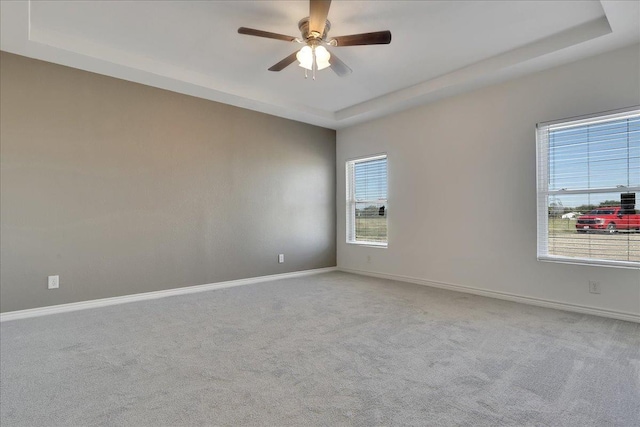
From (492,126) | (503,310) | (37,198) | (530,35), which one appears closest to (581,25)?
(530,35)

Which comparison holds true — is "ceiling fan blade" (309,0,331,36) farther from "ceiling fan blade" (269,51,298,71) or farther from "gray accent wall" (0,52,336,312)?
"gray accent wall" (0,52,336,312)

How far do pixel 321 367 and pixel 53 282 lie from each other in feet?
9.92

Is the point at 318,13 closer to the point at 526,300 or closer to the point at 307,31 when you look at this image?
the point at 307,31

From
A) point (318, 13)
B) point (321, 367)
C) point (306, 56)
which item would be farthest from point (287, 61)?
point (321, 367)

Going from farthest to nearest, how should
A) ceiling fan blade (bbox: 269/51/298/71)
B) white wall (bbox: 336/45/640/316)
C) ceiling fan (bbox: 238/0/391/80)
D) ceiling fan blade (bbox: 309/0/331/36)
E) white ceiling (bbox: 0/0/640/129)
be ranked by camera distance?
white wall (bbox: 336/45/640/316), ceiling fan blade (bbox: 269/51/298/71), white ceiling (bbox: 0/0/640/129), ceiling fan (bbox: 238/0/391/80), ceiling fan blade (bbox: 309/0/331/36)

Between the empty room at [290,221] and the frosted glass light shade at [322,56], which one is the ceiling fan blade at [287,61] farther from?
the frosted glass light shade at [322,56]

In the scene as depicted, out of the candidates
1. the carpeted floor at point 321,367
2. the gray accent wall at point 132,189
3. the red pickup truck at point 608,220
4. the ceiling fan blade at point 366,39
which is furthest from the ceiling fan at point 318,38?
the red pickup truck at point 608,220

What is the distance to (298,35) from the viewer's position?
10.1 ft

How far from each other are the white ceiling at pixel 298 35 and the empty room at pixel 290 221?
0.08 ft

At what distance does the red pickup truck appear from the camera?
296 cm

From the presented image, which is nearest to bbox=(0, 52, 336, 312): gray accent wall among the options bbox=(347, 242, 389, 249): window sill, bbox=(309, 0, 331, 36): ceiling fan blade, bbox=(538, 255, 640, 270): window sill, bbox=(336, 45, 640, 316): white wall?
bbox=(347, 242, 389, 249): window sill

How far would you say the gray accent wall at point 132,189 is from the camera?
3168 mm

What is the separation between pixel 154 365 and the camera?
83.4 inches

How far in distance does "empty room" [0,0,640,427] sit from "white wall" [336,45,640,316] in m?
0.02
